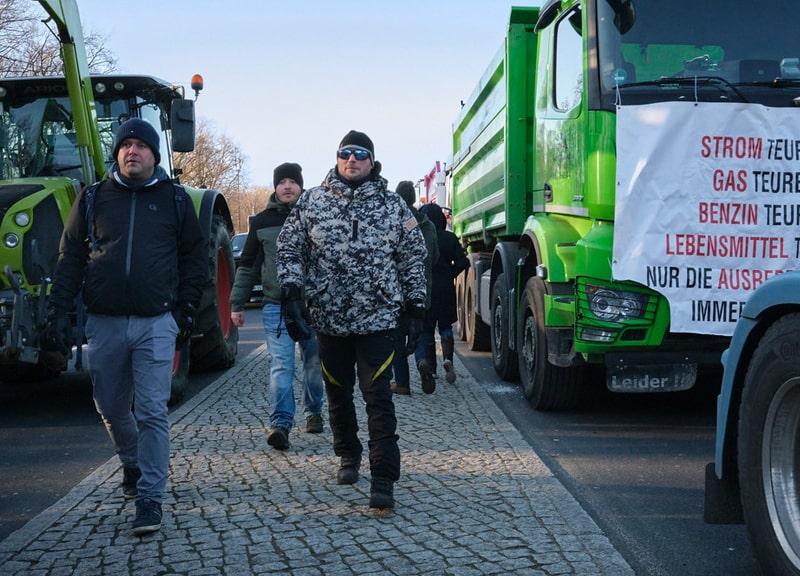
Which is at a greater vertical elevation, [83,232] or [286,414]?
[83,232]

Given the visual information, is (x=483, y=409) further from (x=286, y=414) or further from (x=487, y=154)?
(x=487, y=154)

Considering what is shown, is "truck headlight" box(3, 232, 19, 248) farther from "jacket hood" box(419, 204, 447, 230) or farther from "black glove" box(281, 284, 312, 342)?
"jacket hood" box(419, 204, 447, 230)

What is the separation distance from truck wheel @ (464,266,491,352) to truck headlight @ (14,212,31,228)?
19.1 ft

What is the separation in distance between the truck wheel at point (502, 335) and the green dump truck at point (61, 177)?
2699 millimetres

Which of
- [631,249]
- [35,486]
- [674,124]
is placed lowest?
[35,486]

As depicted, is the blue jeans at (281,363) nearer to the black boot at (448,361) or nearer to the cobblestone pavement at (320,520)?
the cobblestone pavement at (320,520)

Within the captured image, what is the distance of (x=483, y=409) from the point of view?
27.3ft

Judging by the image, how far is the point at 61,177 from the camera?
847 cm

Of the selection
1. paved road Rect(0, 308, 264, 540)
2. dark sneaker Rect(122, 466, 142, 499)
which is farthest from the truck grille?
dark sneaker Rect(122, 466, 142, 499)

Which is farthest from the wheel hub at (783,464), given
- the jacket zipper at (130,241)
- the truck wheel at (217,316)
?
the truck wheel at (217,316)

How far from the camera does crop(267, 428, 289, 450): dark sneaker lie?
6617 mm

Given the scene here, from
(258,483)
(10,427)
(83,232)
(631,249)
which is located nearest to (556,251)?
(631,249)

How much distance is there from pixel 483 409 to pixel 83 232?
4.11 meters

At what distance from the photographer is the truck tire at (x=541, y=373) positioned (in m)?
7.90
